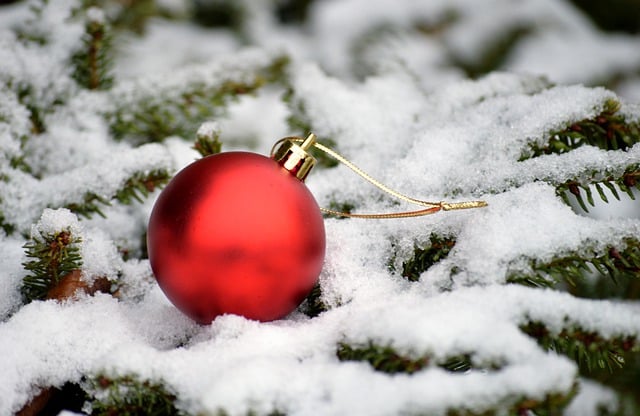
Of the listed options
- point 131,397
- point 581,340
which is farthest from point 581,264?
point 131,397

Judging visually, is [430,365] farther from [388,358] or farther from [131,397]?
[131,397]

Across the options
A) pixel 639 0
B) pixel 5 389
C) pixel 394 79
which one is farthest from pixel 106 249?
pixel 639 0

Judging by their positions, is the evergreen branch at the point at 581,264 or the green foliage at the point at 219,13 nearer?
the evergreen branch at the point at 581,264

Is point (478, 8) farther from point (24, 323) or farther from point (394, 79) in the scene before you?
point (24, 323)

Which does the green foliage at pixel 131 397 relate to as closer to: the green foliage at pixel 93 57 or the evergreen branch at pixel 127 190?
the evergreen branch at pixel 127 190

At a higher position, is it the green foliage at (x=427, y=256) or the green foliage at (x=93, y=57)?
the green foliage at (x=427, y=256)

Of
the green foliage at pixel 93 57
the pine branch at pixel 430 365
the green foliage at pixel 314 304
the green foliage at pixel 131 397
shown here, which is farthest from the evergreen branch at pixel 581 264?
the green foliage at pixel 93 57
